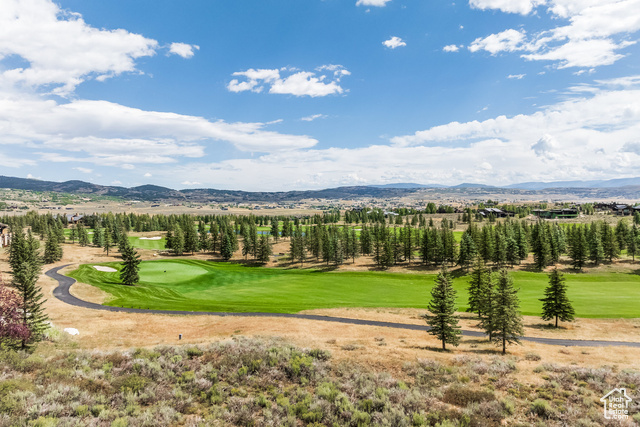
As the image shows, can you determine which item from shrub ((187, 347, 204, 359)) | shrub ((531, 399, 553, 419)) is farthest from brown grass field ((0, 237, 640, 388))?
shrub ((187, 347, 204, 359))

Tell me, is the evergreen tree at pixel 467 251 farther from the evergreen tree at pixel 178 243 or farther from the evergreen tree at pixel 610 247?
the evergreen tree at pixel 178 243

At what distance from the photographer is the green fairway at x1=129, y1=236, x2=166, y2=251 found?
425 feet

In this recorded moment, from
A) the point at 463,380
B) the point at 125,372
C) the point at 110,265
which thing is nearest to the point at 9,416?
the point at 125,372

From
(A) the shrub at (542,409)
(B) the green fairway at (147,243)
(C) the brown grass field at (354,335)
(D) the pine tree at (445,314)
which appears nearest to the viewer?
(A) the shrub at (542,409)

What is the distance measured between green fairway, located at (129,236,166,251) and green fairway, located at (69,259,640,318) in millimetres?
45804

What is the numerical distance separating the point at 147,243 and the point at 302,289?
102 meters

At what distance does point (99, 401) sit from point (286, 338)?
15601mm

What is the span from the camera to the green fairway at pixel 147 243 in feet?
425

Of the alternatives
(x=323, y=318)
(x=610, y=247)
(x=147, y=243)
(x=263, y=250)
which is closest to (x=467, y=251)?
(x=610, y=247)

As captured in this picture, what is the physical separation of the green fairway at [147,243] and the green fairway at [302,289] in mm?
45804

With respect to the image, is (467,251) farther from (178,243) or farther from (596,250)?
(178,243)

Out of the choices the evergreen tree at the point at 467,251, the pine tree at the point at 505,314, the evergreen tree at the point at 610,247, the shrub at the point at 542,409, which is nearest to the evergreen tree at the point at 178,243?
the evergreen tree at the point at 467,251

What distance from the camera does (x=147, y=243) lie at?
137875mm

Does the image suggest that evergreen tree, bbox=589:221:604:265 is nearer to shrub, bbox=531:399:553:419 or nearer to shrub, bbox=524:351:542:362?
shrub, bbox=524:351:542:362
